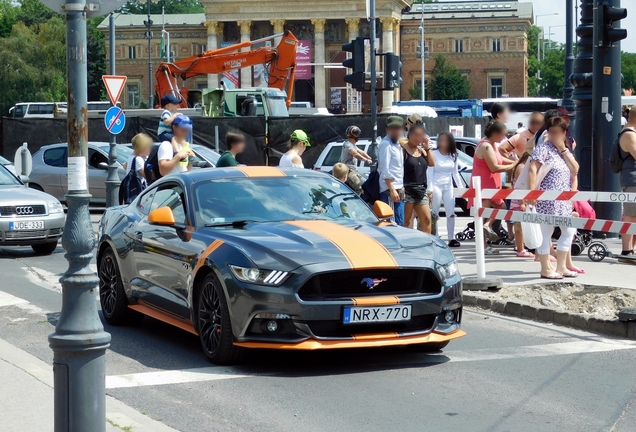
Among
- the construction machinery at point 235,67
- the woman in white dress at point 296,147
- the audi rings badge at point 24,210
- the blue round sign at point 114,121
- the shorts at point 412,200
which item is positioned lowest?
the audi rings badge at point 24,210

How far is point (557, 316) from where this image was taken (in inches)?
394

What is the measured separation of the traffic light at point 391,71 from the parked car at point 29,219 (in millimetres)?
6265

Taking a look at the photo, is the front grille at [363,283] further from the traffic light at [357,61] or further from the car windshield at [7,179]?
the traffic light at [357,61]

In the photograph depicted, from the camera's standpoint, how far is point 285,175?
31.1 ft

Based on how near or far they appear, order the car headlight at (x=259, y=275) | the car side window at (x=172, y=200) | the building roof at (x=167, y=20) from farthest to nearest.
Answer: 1. the building roof at (x=167, y=20)
2. the car side window at (x=172, y=200)
3. the car headlight at (x=259, y=275)

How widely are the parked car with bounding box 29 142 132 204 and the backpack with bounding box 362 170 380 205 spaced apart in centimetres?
1226

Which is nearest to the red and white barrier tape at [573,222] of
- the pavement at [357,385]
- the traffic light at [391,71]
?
the pavement at [357,385]

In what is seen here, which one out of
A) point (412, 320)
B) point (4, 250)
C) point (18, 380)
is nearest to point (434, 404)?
point (412, 320)

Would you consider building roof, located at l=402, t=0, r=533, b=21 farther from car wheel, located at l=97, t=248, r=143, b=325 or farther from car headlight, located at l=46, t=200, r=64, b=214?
car wheel, located at l=97, t=248, r=143, b=325

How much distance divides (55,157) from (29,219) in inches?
409

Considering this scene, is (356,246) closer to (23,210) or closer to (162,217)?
(162,217)

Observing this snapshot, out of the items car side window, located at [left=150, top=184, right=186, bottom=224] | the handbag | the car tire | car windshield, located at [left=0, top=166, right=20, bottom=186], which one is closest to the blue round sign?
car windshield, located at [left=0, top=166, right=20, bottom=186]

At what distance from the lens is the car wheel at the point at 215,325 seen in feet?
26.0

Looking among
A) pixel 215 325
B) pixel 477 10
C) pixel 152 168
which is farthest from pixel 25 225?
pixel 477 10
